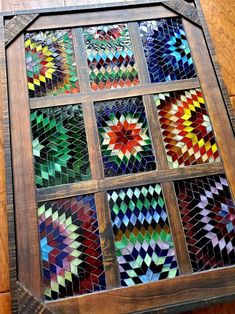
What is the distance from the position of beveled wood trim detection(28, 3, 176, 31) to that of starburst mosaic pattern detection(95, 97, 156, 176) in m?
0.29

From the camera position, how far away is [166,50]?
1.16 m

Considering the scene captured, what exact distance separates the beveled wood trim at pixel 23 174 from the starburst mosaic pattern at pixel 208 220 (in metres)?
0.42

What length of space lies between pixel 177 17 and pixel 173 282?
0.86 m

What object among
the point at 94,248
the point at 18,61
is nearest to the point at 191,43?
the point at 18,61

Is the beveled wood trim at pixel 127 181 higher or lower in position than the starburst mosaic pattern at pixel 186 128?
lower

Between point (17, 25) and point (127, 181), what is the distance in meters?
0.61

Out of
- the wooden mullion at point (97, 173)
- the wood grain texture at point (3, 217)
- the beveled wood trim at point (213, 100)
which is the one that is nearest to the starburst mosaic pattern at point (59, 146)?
the wooden mullion at point (97, 173)

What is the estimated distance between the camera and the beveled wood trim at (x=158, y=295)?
0.89 metres

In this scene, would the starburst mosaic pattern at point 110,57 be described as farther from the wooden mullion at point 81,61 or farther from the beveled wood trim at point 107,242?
the beveled wood trim at point 107,242

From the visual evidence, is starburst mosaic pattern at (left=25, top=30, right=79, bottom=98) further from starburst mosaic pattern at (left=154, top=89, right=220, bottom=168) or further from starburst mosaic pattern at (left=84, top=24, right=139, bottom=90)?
starburst mosaic pattern at (left=154, top=89, right=220, bottom=168)

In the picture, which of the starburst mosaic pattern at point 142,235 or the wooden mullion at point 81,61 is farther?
the wooden mullion at point 81,61

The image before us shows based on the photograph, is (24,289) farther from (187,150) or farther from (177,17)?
(177,17)

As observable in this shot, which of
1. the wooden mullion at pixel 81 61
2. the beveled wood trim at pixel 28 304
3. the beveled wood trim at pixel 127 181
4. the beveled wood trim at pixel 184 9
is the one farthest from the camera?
the beveled wood trim at pixel 184 9

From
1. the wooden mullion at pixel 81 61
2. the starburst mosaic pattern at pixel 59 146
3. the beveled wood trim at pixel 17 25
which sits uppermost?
the beveled wood trim at pixel 17 25
